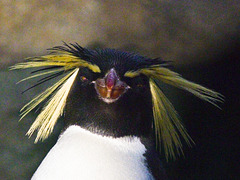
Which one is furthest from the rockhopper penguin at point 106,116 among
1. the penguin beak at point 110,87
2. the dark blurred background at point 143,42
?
the dark blurred background at point 143,42

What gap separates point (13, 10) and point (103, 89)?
6.56 ft

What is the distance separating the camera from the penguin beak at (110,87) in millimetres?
2072

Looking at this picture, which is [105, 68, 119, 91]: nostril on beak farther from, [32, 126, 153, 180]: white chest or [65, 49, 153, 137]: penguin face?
Result: [32, 126, 153, 180]: white chest

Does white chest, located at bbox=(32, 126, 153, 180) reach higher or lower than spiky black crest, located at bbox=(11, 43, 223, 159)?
lower

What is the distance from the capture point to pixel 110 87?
2057 mm

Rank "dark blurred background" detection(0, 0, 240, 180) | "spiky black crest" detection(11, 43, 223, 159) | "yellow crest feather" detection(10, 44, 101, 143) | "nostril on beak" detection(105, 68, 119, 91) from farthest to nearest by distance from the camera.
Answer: "dark blurred background" detection(0, 0, 240, 180)
"yellow crest feather" detection(10, 44, 101, 143)
"spiky black crest" detection(11, 43, 223, 159)
"nostril on beak" detection(105, 68, 119, 91)

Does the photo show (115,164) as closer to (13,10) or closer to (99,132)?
(99,132)

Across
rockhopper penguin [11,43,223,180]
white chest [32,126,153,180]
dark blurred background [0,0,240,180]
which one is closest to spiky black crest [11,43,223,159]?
rockhopper penguin [11,43,223,180]

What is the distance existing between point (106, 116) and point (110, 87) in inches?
8.5

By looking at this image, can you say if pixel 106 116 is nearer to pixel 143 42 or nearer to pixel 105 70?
pixel 105 70

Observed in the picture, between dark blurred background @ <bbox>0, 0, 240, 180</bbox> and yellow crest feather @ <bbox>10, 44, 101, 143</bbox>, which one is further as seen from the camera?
dark blurred background @ <bbox>0, 0, 240, 180</bbox>

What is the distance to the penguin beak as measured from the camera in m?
2.07

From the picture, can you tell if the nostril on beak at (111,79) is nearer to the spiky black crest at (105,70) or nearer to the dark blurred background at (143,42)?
the spiky black crest at (105,70)

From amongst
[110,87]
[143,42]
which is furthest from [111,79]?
[143,42]
